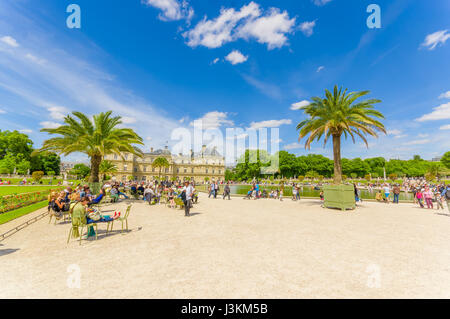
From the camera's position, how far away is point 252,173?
68125 mm

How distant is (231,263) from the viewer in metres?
4.42

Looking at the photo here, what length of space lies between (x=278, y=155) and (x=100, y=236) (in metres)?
70.1

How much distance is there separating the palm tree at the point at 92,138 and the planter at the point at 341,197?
14.5m

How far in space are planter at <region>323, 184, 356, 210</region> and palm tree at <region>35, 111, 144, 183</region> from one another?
14503 millimetres

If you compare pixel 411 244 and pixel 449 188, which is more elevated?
pixel 449 188

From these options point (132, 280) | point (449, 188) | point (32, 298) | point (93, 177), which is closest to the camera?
point (32, 298)

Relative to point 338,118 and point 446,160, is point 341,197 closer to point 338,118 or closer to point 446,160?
point 338,118

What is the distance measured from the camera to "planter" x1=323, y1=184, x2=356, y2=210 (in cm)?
1219

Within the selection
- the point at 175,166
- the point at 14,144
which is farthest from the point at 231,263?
the point at 175,166

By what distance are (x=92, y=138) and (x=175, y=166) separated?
6980cm

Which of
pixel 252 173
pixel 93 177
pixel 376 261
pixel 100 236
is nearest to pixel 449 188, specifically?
pixel 376 261

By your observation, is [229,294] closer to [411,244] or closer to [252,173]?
[411,244]

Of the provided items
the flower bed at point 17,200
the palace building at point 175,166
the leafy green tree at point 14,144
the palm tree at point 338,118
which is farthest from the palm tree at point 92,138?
the palace building at point 175,166

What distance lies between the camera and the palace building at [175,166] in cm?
7762
